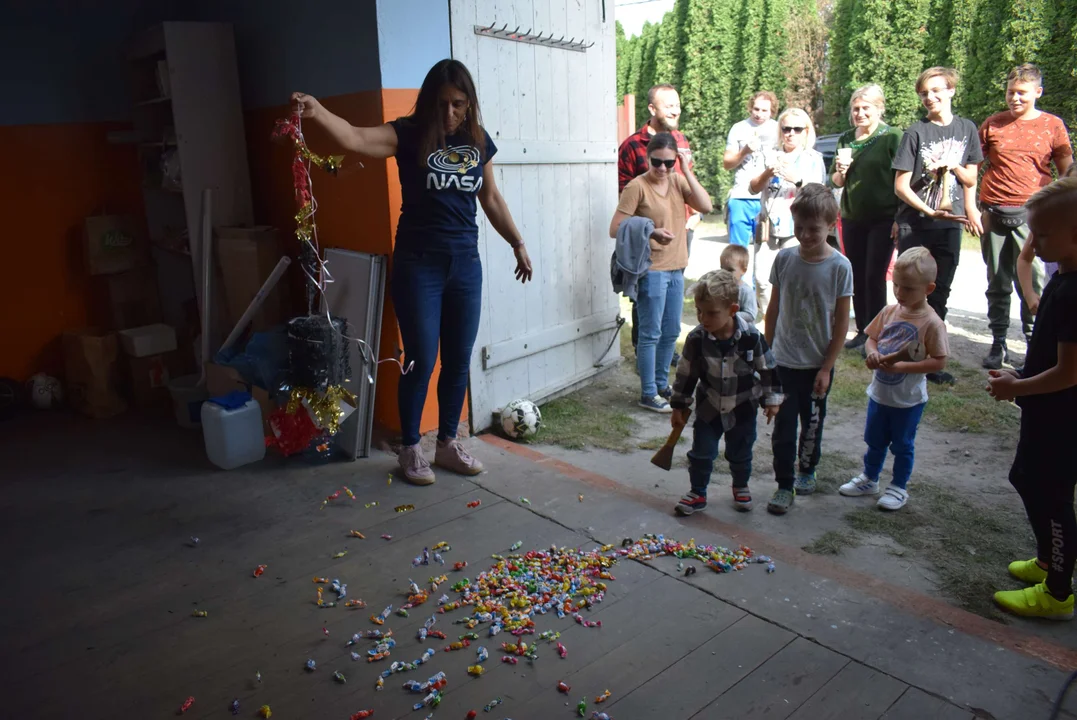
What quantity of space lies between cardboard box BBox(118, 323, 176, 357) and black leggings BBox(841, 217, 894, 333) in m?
4.27

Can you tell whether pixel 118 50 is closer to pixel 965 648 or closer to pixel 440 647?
pixel 440 647

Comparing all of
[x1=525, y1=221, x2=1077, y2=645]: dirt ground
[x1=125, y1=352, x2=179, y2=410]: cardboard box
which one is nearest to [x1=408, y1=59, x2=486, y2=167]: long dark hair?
[x1=525, y1=221, x2=1077, y2=645]: dirt ground

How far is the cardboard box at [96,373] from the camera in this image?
4.82 meters

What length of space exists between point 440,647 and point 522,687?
32 centimetres

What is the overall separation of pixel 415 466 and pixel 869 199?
3.42 m

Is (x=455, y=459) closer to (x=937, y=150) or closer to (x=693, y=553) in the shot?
(x=693, y=553)

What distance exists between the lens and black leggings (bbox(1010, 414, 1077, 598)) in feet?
8.05

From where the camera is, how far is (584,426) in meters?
4.54

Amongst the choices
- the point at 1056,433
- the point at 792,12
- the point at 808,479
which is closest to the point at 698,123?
the point at 792,12

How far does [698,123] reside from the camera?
14.9 meters

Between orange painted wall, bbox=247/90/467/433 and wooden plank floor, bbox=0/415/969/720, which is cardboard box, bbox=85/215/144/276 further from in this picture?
wooden plank floor, bbox=0/415/969/720

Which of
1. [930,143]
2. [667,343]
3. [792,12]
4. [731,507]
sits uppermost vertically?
[792,12]

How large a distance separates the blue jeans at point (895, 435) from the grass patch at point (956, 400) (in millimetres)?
1173

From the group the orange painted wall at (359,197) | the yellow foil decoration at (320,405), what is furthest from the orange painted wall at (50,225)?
the yellow foil decoration at (320,405)
